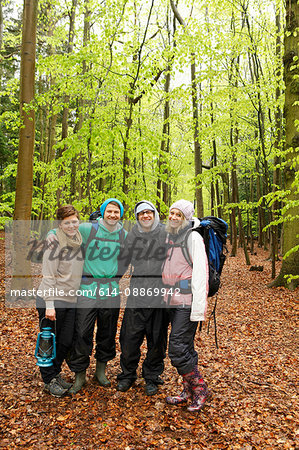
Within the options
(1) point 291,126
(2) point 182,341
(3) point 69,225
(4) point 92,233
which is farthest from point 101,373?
(1) point 291,126

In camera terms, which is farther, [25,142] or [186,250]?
[25,142]

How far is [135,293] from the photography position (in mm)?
3756

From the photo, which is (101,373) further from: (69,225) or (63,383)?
(69,225)

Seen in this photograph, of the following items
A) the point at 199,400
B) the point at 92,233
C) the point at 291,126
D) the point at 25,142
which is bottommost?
the point at 199,400

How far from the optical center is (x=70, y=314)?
3711mm

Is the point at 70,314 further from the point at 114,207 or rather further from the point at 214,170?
the point at 214,170

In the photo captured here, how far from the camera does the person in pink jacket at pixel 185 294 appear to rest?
338 cm

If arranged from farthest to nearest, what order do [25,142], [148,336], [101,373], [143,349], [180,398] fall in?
[25,142]
[143,349]
[101,373]
[148,336]
[180,398]

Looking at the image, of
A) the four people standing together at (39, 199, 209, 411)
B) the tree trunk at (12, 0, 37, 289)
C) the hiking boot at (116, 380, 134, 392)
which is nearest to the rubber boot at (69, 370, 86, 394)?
the four people standing together at (39, 199, 209, 411)

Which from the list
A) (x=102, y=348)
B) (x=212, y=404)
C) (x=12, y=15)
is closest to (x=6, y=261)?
(x=102, y=348)

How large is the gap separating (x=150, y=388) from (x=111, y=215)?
2082 mm

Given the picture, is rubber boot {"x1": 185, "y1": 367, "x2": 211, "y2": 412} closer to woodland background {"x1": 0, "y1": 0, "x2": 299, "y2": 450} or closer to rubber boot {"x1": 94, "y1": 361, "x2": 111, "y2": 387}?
woodland background {"x1": 0, "y1": 0, "x2": 299, "y2": 450}

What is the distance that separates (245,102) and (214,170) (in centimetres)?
301

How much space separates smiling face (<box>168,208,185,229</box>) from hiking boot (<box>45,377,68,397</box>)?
2238 mm
